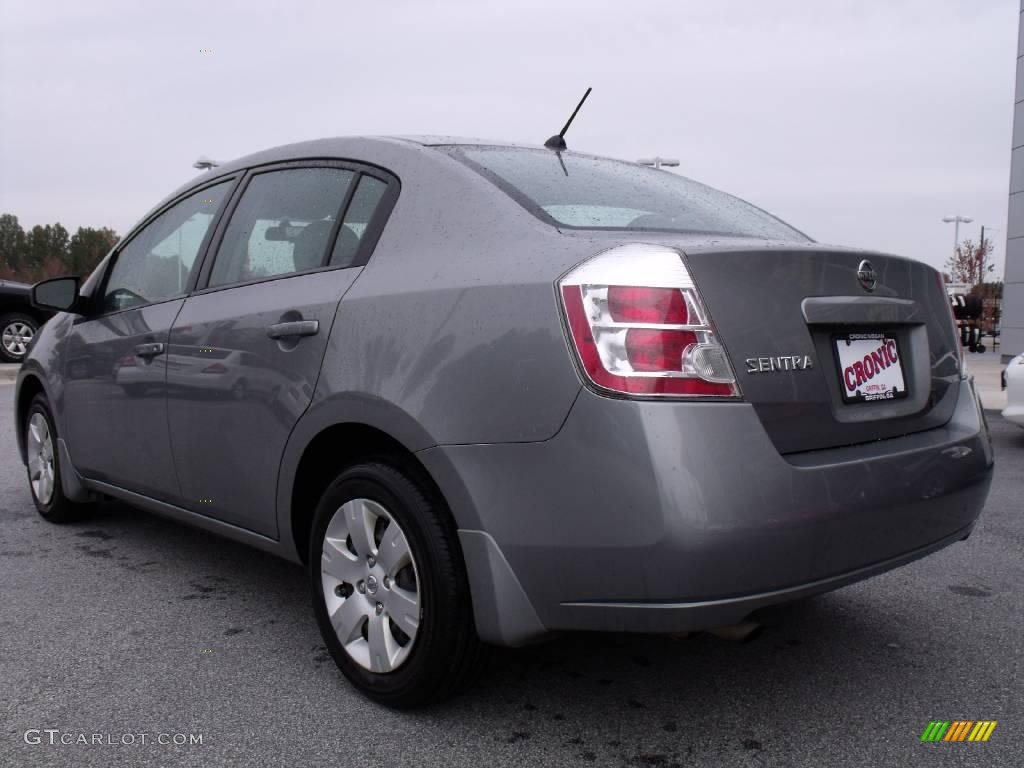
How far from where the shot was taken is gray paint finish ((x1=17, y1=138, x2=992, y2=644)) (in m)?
2.11

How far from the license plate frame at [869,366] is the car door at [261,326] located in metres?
1.34

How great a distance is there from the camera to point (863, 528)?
7.54ft

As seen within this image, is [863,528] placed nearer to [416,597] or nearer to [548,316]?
[548,316]

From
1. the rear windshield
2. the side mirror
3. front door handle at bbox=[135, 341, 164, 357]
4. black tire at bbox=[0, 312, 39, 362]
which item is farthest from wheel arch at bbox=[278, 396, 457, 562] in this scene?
black tire at bbox=[0, 312, 39, 362]

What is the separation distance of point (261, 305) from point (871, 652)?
86.5 inches

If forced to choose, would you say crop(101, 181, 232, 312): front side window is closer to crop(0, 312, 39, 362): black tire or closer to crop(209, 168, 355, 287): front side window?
crop(209, 168, 355, 287): front side window

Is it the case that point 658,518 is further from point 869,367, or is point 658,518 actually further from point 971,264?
point 971,264

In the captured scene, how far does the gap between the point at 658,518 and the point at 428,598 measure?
68 centimetres

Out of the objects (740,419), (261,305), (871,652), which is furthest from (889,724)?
(261,305)

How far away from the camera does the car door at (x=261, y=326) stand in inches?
113

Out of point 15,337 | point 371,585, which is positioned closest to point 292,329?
point 371,585

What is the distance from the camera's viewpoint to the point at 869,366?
8.19 feet

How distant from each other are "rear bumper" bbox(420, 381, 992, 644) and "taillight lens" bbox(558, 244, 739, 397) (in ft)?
0.19

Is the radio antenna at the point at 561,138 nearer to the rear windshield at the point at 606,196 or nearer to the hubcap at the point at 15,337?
the rear windshield at the point at 606,196
